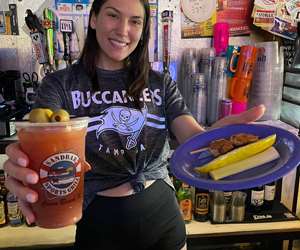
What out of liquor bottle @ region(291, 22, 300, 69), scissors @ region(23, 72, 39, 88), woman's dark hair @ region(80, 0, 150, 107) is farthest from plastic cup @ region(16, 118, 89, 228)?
liquor bottle @ region(291, 22, 300, 69)

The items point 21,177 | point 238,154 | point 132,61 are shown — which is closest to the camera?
point 21,177

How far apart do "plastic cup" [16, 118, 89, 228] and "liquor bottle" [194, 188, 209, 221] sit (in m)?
1.05

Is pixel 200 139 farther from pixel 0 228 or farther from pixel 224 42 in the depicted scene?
pixel 0 228

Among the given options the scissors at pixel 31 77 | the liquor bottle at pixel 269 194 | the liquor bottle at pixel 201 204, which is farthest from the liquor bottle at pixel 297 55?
the scissors at pixel 31 77

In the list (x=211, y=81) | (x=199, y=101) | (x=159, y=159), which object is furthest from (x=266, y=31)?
(x=159, y=159)

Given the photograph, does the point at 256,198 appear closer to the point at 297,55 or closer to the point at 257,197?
the point at 257,197

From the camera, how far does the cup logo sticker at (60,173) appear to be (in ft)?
2.05

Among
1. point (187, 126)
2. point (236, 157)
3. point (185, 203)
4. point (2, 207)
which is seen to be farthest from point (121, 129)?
point (2, 207)

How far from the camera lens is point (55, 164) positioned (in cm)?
63

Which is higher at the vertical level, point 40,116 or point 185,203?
point 40,116

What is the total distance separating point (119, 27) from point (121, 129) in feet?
0.95

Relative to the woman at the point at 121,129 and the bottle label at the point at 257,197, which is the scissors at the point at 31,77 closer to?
the woman at the point at 121,129

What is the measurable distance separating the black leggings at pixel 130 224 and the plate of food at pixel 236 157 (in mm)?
218

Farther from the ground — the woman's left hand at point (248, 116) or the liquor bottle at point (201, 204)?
the woman's left hand at point (248, 116)
